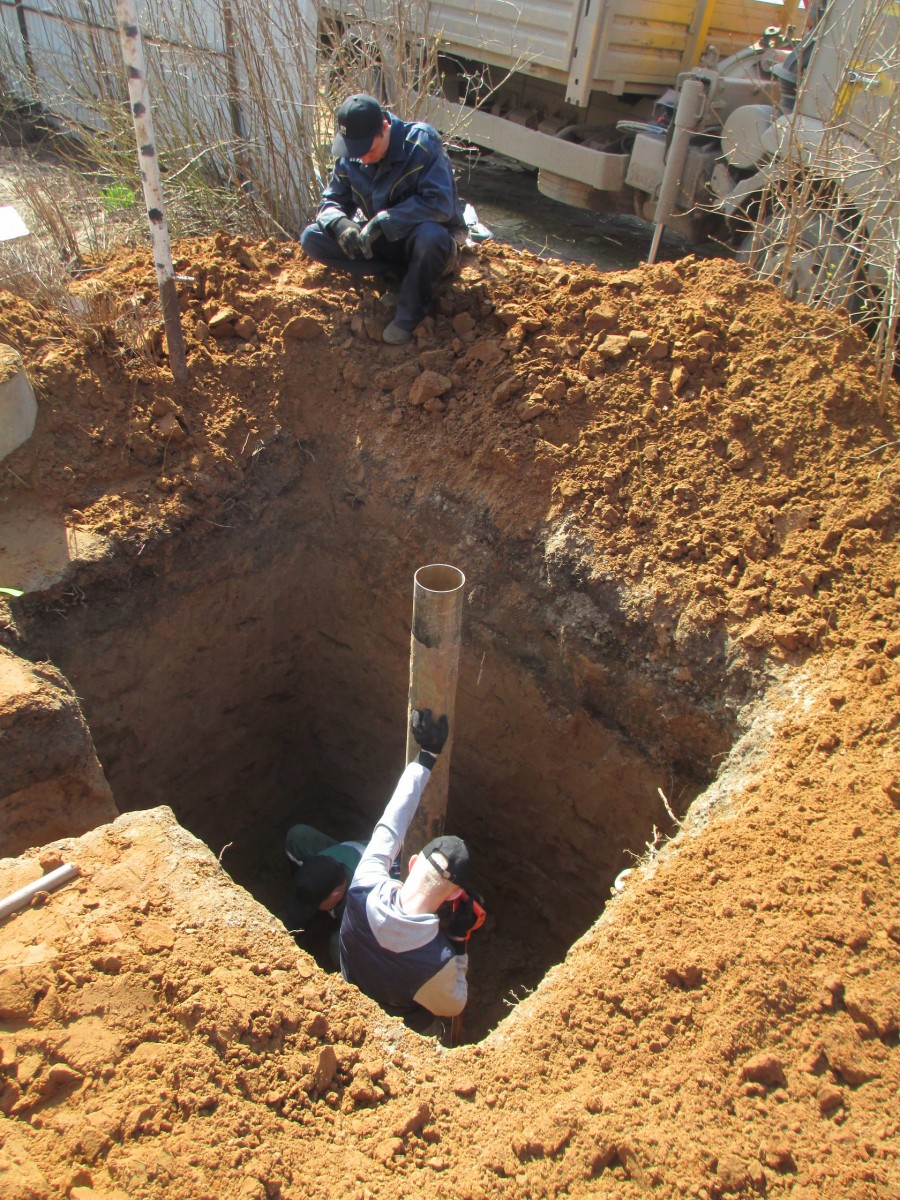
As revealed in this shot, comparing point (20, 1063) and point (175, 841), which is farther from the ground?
point (20, 1063)

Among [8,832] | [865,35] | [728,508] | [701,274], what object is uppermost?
[865,35]

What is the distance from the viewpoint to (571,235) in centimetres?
918

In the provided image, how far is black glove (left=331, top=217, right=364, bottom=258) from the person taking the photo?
4.36 metres

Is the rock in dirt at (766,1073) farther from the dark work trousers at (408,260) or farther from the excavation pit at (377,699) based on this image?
the dark work trousers at (408,260)

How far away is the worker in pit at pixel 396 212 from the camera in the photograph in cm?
427

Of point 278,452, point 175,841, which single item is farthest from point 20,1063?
point 278,452

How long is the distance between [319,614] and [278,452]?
3.24 feet

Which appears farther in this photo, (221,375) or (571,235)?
(571,235)

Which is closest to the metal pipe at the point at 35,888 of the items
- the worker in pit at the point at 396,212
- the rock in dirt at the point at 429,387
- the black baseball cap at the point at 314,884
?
the black baseball cap at the point at 314,884

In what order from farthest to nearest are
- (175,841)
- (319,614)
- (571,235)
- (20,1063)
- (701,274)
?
(571,235) → (319,614) → (701,274) → (175,841) → (20,1063)

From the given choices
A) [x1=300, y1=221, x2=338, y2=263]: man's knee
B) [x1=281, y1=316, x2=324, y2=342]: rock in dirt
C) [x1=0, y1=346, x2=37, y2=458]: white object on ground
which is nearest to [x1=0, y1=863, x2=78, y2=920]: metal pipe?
[x1=0, y1=346, x2=37, y2=458]: white object on ground

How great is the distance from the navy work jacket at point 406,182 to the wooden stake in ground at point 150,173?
98 cm

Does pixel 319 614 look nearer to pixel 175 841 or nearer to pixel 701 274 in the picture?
pixel 175 841

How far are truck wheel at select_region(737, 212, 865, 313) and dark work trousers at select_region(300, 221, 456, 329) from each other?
1.64m
